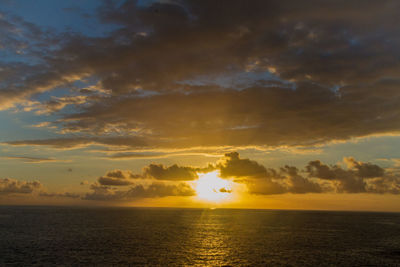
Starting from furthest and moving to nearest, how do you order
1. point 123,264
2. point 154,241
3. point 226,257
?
1. point 154,241
2. point 226,257
3. point 123,264

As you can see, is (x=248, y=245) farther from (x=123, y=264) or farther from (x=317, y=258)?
(x=123, y=264)

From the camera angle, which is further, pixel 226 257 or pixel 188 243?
pixel 188 243

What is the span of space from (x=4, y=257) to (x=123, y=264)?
98.8 feet

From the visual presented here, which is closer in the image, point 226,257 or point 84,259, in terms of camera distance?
point 84,259

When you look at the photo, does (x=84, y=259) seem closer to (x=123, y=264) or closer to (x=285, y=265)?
(x=123, y=264)

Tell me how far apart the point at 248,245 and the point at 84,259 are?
48.3 meters

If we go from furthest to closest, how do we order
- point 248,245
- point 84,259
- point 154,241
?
point 154,241, point 248,245, point 84,259

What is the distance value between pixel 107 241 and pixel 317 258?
6419cm

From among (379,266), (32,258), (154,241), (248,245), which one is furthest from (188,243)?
(379,266)

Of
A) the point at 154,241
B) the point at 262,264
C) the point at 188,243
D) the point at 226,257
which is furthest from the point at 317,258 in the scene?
the point at 154,241

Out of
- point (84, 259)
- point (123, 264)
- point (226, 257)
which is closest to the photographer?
point (123, 264)

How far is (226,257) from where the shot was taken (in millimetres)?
78750

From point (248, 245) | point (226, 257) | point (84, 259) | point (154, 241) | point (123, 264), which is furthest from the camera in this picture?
point (154, 241)

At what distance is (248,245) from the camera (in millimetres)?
98062
